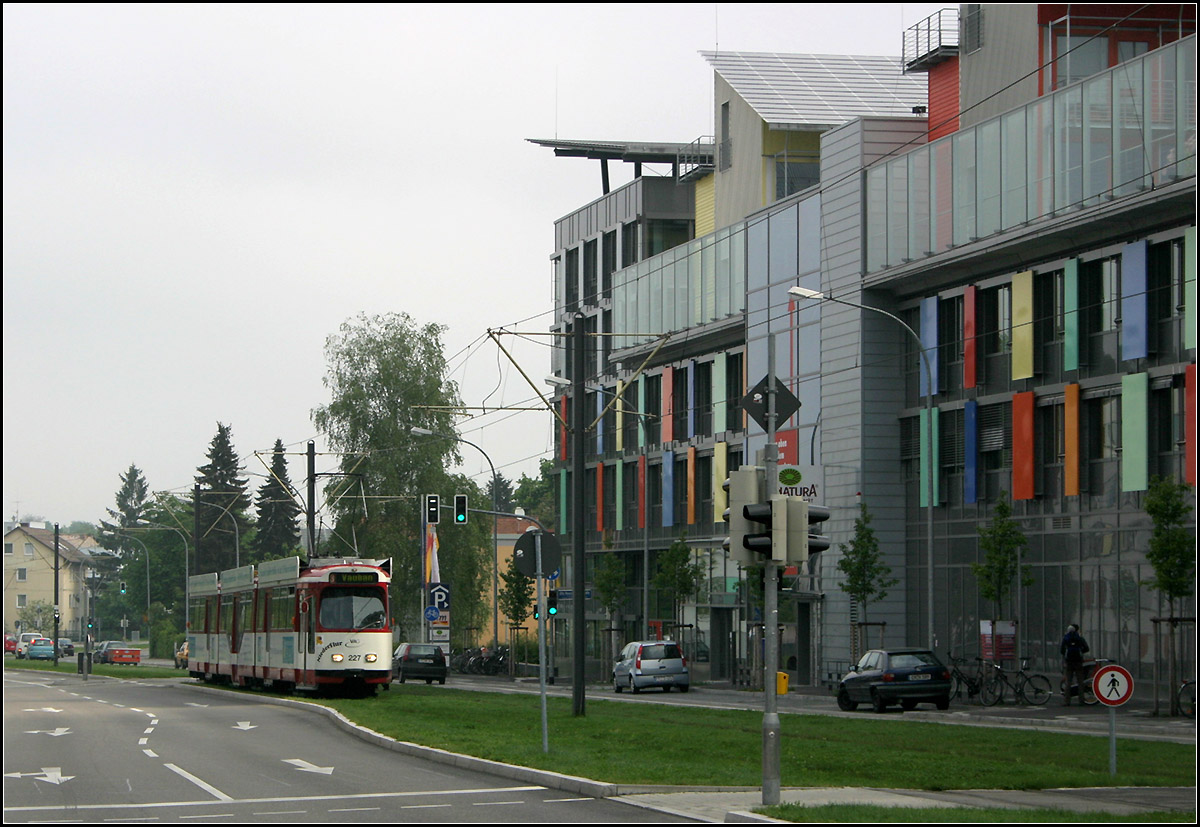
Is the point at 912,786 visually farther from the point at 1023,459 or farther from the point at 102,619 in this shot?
the point at 102,619

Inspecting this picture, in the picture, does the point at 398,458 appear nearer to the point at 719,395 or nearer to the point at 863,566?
the point at 719,395

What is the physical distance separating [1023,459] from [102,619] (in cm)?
14880

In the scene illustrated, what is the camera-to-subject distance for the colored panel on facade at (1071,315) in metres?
38.1

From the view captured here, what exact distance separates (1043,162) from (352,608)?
19.7 meters

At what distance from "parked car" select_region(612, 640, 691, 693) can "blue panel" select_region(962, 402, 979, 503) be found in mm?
10665

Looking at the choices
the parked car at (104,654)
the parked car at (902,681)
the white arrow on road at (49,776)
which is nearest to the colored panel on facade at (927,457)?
the parked car at (902,681)

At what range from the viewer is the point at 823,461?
160 feet

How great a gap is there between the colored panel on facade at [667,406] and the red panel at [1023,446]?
74.2 ft

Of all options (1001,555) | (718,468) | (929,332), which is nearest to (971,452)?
(929,332)

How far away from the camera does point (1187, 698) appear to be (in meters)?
31.4

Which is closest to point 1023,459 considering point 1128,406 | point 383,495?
point 1128,406

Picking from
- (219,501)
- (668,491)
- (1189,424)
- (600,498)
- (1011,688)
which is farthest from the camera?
(219,501)

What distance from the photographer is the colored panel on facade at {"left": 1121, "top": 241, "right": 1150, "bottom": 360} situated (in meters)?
35.5


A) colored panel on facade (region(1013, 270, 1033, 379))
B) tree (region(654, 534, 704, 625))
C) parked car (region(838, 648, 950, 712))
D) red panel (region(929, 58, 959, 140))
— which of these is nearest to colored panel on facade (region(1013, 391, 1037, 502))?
colored panel on facade (region(1013, 270, 1033, 379))
